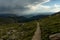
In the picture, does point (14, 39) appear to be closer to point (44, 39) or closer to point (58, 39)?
point (44, 39)

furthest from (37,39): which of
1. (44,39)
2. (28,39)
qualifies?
(28,39)

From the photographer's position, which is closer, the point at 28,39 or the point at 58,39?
the point at 58,39

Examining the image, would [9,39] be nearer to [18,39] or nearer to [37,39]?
[18,39]

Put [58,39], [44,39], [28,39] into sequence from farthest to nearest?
1. [28,39]
2. [44,39]
3. [58,39]

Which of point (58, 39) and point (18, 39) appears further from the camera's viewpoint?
point (18, 39)

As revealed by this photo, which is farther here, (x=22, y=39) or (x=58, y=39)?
(x=22, y=39)

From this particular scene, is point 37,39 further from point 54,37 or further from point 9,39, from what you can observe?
point 9,39

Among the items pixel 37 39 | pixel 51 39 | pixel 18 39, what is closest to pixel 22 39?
pixel 18 39

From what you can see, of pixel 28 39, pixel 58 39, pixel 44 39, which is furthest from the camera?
pixel 28 39

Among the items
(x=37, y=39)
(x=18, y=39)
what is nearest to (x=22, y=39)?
(x=18, y=39)
